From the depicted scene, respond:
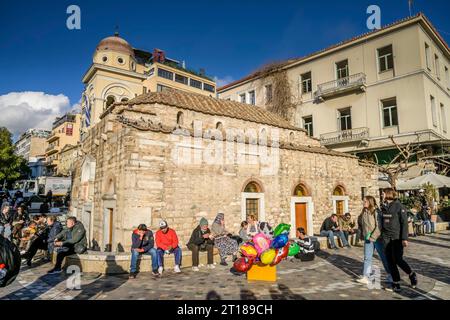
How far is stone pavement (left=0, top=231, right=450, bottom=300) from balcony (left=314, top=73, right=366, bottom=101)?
549 inches

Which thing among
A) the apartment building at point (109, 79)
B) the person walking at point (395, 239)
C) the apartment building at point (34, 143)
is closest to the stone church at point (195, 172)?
the person walking at point (395, 239)

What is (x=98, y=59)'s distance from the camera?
1203 inches

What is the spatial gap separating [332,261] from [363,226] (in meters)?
2.94

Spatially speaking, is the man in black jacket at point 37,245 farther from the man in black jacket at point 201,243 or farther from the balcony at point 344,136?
the balcony at point 344,136

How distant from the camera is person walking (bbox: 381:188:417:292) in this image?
5.50 metres

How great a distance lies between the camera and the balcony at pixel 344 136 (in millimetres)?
19344

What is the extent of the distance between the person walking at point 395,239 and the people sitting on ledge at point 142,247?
16.6ft

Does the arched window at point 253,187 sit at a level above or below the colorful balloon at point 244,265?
above

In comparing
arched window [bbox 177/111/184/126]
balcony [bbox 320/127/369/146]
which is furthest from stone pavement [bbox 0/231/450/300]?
balcony [bbox 320/127/369/146]

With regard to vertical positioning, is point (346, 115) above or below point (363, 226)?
above

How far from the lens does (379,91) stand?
1897 cm

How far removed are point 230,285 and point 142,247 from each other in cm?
242

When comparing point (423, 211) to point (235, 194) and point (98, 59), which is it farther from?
point (98, 59)
